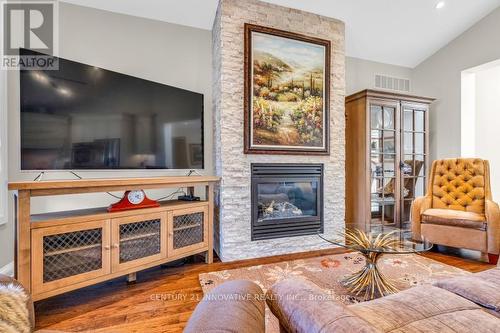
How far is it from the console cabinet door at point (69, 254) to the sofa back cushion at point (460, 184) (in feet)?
11.9

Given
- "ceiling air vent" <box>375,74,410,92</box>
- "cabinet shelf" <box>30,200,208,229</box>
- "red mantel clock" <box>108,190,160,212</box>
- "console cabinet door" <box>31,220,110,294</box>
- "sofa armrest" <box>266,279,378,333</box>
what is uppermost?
"ceiling air vent" <box>375,74,410,92</box>

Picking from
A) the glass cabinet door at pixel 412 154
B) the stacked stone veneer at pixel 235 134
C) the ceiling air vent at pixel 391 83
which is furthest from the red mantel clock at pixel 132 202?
the ceiling air vent at pixel 391 83

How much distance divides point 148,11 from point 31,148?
6.28 feet

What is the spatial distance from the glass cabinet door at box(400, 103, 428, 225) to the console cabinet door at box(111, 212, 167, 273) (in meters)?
3.33

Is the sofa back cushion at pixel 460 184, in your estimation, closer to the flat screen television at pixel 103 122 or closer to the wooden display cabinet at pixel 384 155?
the wooden display cabinet at pixel 384 155

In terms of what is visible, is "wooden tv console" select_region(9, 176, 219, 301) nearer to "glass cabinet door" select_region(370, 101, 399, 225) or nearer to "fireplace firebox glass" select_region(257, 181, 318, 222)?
"fireplace firebox glass" select_region(257, 181, 318, 222)

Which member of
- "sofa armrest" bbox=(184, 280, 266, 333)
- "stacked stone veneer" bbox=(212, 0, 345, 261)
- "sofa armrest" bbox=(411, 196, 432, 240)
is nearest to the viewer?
"sofa armrest" bbox=(184, 280, 266, 333)

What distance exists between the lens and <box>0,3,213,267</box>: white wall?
2.31 meters

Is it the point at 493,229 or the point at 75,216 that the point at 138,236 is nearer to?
the point at 75,216

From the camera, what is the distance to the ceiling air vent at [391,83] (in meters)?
4.18

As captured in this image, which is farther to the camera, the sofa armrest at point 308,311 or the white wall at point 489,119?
the white wall at point 489,119

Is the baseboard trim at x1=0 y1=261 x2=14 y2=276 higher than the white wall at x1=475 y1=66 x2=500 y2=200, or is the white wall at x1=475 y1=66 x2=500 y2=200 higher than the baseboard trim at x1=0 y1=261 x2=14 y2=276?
the white wall at x1=475 y1=66 x2=500 y2=200

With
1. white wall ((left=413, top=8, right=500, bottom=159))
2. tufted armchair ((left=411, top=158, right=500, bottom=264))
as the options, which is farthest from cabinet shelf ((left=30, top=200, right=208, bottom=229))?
white wall ((left=413, top=8, right=500, bottom=159))

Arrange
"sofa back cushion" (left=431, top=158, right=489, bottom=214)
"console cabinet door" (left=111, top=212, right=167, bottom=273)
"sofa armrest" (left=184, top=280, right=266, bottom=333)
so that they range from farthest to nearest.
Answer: "sofa back cushion" (left=431, top=158, right=489, bottom=214)
"console cabinet door" (left=111, top=212, right=167, bottom=273)
"sofa armrest" (left=184, top=280, right=266, bottom=333)
